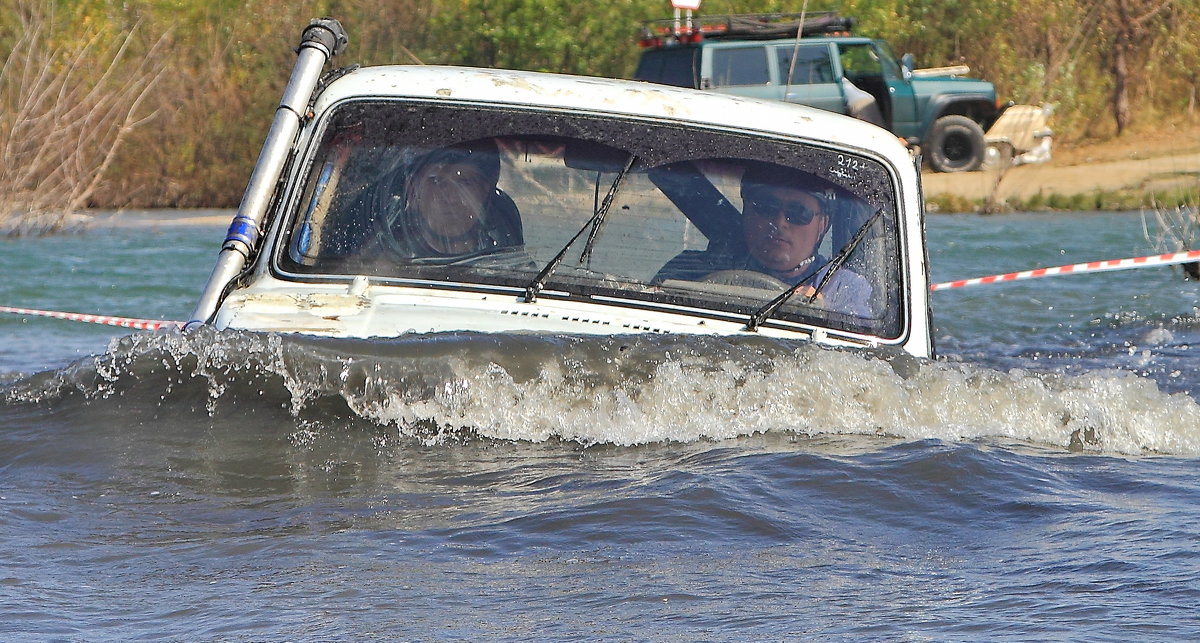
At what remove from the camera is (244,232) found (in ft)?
15.3

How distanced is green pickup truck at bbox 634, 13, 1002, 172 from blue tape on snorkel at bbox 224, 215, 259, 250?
45.3 feet

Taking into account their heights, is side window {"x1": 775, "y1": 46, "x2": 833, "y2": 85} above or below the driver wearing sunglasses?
above

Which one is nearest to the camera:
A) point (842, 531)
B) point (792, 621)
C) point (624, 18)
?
point (792, 621)

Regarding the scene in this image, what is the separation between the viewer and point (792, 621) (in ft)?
10.0

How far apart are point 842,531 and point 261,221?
6.64ft

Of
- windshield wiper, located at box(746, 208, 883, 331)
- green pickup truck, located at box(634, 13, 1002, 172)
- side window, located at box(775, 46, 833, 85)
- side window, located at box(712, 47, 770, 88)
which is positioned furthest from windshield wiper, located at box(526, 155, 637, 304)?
side window, located at box(775, 46, 833, 85)

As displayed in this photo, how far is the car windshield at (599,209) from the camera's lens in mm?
4641

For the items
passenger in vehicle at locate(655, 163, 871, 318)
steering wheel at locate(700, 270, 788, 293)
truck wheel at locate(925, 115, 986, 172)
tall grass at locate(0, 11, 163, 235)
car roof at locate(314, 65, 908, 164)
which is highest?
truck wheel at locate(925, 115, 986, 172)

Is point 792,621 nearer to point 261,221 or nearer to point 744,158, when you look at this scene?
point 744,158

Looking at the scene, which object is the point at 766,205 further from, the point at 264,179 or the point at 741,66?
the point at 741,66

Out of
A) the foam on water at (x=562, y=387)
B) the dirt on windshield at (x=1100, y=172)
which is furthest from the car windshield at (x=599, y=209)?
the dirt on windshield at (x=1100, y=172)

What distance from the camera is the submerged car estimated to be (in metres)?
4.59

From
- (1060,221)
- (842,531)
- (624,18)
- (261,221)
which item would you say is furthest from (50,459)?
(624,18)

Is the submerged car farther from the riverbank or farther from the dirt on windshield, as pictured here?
the dirt on windshield
